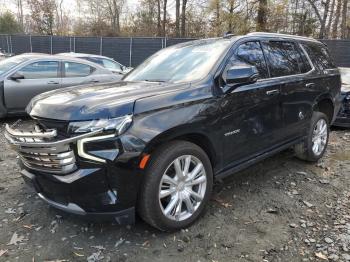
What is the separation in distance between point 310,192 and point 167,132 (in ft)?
7.46

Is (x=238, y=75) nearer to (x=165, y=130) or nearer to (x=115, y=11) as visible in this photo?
(x=165, y=130)

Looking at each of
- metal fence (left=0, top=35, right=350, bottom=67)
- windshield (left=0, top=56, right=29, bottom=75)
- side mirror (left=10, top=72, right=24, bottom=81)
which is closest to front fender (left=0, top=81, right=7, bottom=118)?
side mirror (left=10, top=72, right=24, bottom=81)

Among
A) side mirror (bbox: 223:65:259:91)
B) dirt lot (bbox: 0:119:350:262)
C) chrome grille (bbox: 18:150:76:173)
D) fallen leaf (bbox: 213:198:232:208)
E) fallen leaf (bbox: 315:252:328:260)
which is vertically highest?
side mirror (bbox: 223:65:259:91)

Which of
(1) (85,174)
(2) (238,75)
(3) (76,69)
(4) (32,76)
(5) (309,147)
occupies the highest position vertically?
(2) (238,75)

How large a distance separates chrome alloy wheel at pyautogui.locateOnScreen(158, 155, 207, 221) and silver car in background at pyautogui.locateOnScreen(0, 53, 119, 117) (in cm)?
545

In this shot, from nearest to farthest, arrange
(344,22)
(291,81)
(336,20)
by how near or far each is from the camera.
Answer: (291,81), (344,22), (336,20)

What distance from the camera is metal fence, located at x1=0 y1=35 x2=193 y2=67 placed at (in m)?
22.6

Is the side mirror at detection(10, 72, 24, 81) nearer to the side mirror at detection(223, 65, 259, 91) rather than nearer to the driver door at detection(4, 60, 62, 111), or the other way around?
the driver door at detection(4, 60, 62, 111)

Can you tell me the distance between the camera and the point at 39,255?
309 cm

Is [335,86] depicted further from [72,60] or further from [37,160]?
[72,60]

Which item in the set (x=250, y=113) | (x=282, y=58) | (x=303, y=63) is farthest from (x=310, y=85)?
(x=250, y=113)

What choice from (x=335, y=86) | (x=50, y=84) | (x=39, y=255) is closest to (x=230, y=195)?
(x=39, y=255)

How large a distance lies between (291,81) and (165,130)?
2.31 meters

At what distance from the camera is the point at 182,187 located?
3.42m
